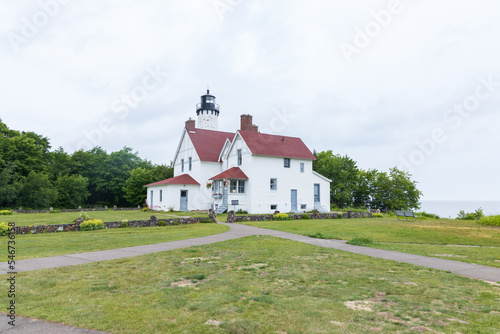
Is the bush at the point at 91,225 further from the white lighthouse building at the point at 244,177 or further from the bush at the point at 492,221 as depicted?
the bush at the point at 492,221

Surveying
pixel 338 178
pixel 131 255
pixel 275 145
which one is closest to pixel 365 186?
pixel 338 178

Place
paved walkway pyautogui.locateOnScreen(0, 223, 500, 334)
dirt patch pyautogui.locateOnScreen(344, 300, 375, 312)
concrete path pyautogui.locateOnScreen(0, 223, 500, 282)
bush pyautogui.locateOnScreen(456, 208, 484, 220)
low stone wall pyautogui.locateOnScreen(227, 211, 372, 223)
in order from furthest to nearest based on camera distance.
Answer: bush pyautogui.locateOnScreen(456, 208, 484, 220) → low stone wall pyautogui.locateOnScreen(227, 211, 372, 223) → concrete path pyautogui.locateOnScreen(0, 223, 500, 282) → dirt patch pyautogui.locateOnScreen(344, 300, 375, 312) → paved walkway pyautogui.locateOnScreen(0, 223, 500, 334)

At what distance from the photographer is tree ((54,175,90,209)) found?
47.0 meters

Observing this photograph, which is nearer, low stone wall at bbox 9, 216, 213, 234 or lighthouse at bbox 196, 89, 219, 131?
low stone wall at bbox 9, 216, 213, 234

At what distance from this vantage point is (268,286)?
639 centimetres

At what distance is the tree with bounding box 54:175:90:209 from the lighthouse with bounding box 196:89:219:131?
19811 mm

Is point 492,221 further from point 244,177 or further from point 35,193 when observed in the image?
point 35,193

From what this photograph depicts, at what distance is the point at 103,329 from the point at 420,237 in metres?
14.7

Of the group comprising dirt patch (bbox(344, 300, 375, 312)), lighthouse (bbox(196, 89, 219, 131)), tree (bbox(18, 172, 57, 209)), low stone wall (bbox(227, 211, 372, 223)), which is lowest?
dirt patch (bbox(344, 300, 375, 312))

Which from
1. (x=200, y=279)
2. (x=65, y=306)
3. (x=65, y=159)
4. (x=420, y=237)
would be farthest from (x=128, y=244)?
(x=65, y=159)

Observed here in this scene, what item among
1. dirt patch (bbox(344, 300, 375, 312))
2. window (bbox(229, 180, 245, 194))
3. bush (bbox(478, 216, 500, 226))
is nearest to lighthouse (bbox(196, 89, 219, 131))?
window (bbox(229, 180, 245, 194))

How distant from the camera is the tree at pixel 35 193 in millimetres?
40562

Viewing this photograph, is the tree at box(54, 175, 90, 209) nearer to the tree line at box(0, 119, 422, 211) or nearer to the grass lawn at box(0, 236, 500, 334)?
the tree line at box(0, 119, 422, 211)

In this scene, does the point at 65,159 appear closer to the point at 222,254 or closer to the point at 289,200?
the point at 289,200
